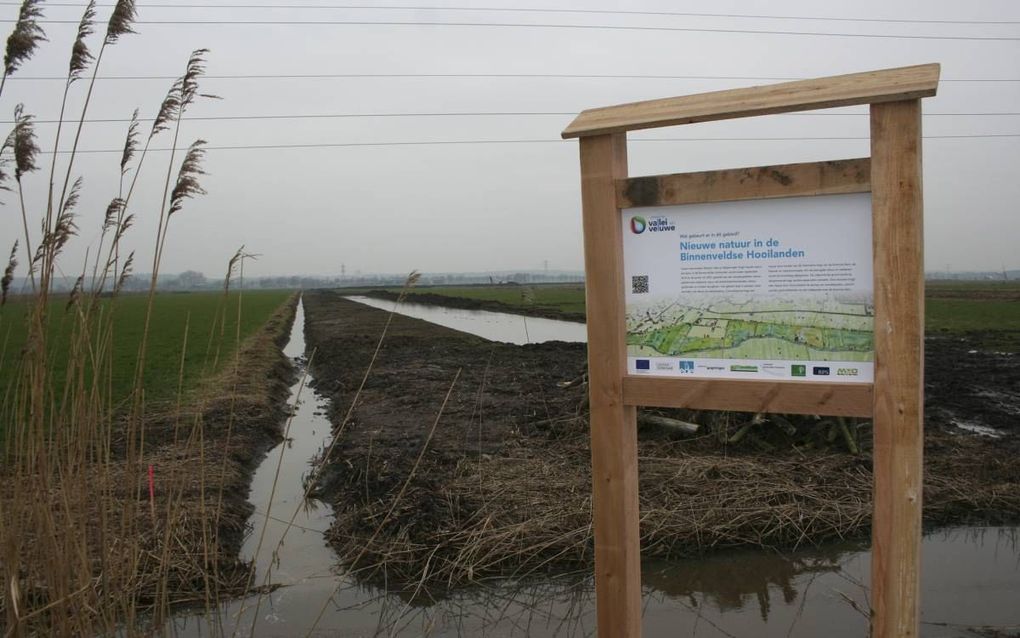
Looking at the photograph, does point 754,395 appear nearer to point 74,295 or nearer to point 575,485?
point 74,295

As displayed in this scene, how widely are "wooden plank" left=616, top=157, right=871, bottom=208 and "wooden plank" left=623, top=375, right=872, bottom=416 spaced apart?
688mm

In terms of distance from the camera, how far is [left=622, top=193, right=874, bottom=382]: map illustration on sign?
2773mm

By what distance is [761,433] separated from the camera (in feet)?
28.9

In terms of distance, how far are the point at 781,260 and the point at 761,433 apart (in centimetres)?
640

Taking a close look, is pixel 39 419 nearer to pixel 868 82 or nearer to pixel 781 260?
pixel 781 260

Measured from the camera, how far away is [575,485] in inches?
282

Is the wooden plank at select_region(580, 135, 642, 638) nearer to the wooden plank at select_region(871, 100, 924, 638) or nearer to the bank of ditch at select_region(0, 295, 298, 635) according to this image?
the wooden plank at select_region(871, 100, 924, 638)

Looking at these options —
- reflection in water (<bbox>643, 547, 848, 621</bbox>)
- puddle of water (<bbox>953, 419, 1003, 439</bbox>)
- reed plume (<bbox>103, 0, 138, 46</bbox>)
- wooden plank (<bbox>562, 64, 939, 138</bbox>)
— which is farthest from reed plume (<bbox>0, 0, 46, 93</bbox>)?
puddle of water (<bbox>953, 419, 1003, 439</bbox>)

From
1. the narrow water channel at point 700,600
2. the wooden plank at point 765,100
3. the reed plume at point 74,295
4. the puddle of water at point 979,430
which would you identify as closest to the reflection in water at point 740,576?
the narrow water channel at point 700,600

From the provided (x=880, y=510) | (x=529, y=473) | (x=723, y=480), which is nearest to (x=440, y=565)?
(x=529, y=473)

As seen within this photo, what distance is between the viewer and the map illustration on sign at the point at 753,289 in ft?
9.10

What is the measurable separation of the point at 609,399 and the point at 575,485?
4145 millimetres

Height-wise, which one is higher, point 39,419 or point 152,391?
point 39,419

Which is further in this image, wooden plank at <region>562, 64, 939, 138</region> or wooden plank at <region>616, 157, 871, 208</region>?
wooden plank at <region>616, 157, 871, 208</region>
